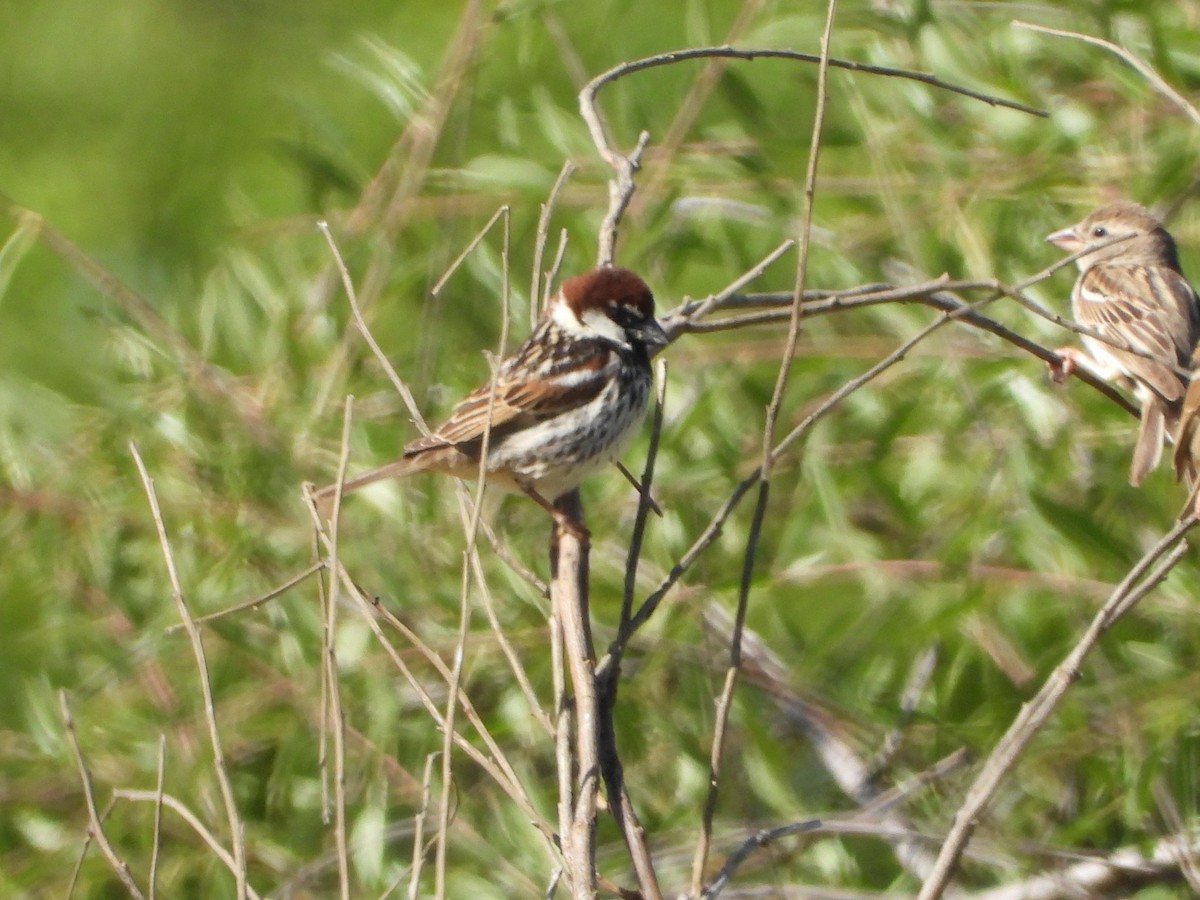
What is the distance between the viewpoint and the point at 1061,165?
386 cm

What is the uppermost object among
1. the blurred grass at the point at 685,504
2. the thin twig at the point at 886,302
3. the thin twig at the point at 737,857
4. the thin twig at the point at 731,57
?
the thin twig at the point at 731,57

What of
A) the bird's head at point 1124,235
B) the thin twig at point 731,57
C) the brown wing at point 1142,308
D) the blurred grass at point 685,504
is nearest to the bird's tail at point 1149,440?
the blurred grass at point 685,504

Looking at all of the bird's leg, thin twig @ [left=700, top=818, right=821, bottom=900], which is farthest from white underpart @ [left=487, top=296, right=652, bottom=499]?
thin twig @ [left=700, top=818, right=821, bottom=900]

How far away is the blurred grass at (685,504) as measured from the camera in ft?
11.5

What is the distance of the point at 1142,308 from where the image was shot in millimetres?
3984

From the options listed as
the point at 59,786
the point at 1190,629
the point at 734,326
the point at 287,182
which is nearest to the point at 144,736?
the point at 59,786

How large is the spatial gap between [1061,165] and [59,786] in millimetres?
2528

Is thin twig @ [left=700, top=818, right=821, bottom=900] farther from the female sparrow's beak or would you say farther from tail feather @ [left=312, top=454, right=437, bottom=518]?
the female sparrow's beak

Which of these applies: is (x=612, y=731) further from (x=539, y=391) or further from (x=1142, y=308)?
(x=1142, y=308)

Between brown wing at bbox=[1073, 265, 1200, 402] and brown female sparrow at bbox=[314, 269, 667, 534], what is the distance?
39.4 inches

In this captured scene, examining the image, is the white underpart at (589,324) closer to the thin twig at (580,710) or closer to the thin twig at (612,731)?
the thin twig at (580,710)

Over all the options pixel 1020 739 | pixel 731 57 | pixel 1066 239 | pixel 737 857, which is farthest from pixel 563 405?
pixel 1020 739

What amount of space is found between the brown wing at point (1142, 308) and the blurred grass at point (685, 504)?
0.10 meters

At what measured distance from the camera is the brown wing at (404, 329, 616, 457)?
3.58m
